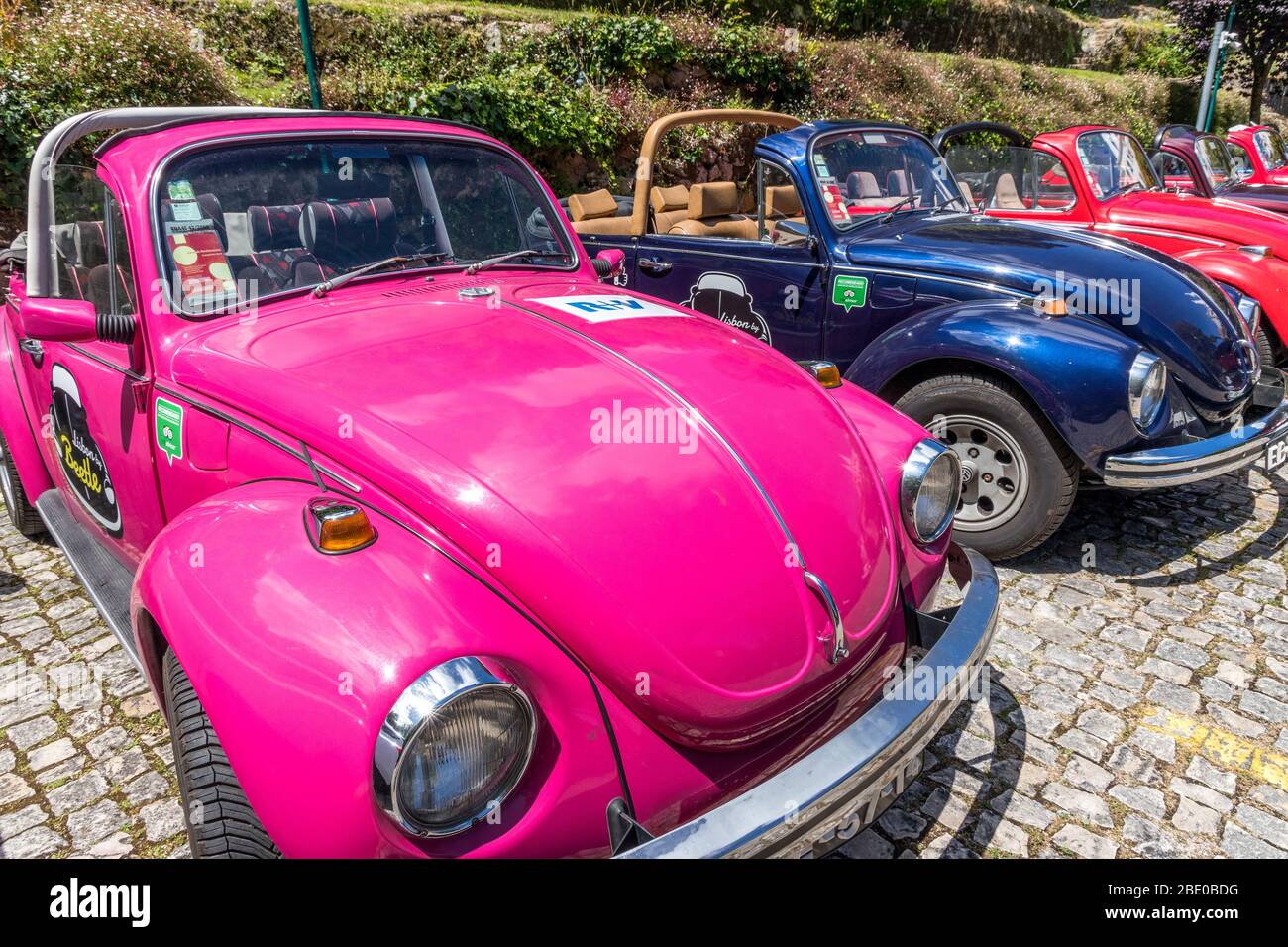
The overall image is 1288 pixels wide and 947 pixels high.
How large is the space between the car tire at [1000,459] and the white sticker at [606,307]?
1636 millimetres

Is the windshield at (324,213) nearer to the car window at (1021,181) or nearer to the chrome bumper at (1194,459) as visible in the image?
the chrome bumper at (1194,459)

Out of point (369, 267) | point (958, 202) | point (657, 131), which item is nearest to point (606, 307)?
point (369, 267)

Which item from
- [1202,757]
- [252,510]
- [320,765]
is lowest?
[1202,757]

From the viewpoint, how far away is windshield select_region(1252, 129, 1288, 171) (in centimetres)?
1129

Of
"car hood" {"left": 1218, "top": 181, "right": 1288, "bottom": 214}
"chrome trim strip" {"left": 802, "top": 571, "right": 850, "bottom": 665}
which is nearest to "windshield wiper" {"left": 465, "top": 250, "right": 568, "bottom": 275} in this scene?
"chrome trim strip" {"left": 802, "top": 571, "right": 850, "bottom": 665}

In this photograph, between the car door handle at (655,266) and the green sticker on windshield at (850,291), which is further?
the car door handle at (655,266)

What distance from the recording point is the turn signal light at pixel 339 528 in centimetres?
180

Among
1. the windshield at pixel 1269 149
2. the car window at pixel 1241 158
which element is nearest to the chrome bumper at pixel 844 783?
the car window at pixel 1241 158

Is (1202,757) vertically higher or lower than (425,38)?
lower

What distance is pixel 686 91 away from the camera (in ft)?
42.5

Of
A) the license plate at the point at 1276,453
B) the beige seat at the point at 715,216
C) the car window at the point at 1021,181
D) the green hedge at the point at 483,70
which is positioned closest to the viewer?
→ the license plate at the point at 1276,453
